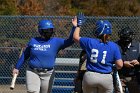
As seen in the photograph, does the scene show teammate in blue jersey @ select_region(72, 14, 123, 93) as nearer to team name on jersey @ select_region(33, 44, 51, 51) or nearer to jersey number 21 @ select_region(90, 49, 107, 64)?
jersey number 21 @ select_region(90, 49, 107, 64)

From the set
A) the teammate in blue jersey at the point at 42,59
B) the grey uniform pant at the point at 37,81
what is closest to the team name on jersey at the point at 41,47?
the teammate in blue jersey at the point at 42,59

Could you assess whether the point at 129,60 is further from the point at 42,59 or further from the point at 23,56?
the point at 23,56

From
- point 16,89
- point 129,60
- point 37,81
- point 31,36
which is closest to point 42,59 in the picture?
point 37,81

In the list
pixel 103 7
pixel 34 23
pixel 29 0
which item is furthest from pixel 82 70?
pixel 103 7

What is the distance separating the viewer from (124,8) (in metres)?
25.0

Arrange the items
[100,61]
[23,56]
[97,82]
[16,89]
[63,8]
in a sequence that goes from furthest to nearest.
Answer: [63,8] → [16,89] → [23,56] → [100,61] → [97,82]

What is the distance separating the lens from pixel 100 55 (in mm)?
7781

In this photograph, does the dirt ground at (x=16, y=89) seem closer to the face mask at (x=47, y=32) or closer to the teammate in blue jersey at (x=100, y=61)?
the face mask at (x=47, y=32)

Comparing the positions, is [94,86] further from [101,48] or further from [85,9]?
[85,9]

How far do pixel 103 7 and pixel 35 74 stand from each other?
18268mm

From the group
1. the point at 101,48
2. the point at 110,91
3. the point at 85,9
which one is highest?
the point at 101,48

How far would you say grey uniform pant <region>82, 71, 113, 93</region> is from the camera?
25.3 feet

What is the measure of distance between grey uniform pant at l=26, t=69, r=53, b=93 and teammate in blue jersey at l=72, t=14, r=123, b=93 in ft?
2.89

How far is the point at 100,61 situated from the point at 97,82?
0.34 m
